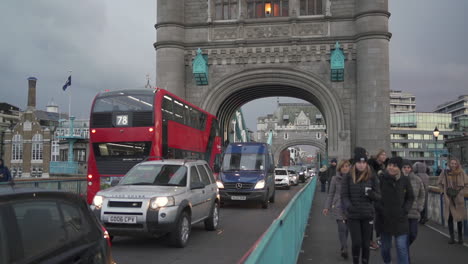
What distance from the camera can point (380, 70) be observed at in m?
26.1

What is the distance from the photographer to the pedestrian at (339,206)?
749cm

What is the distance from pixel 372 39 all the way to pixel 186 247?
2170cm

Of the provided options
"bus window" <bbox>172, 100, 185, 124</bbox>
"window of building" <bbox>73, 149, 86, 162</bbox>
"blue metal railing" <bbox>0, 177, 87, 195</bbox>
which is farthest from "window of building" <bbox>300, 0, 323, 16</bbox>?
"window of building" <bbox>73, 149, 86, 162</bbox>

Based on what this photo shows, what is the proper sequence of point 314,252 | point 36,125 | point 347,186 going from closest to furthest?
point 347,186, point 314,252, point 36,125

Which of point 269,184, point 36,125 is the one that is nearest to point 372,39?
point 269,184

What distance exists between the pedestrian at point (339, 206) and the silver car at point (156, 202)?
2.63 metres

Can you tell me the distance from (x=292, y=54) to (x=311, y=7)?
138 inches

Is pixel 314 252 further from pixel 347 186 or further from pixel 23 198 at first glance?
pixel 23 198

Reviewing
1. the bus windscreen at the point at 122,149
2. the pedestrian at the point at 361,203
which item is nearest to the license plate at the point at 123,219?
the pedestrian at the point at 361,203

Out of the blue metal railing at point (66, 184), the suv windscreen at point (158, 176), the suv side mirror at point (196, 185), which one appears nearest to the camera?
the suv side mirror at point (196, 185)

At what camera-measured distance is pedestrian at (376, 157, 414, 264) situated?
593cm

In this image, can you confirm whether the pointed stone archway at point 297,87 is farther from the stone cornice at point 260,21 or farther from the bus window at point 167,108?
Result: the bus window at point 167,108

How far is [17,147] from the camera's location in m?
72.1

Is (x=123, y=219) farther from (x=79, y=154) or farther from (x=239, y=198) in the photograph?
(x=79, y=154)
